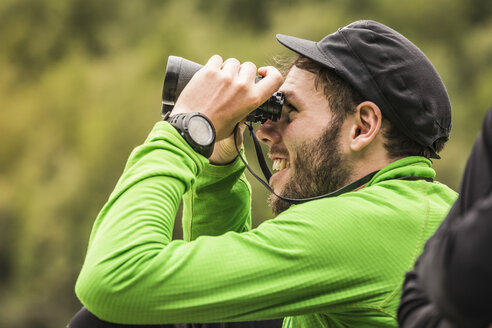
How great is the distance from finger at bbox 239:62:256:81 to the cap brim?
141mm

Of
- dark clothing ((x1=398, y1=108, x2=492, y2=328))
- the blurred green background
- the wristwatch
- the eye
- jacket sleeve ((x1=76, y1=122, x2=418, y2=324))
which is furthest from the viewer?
the blurred green background

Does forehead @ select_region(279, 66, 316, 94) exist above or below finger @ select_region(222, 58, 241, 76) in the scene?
below

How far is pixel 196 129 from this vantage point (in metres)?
1.27

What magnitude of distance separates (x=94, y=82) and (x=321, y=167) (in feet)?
16.3

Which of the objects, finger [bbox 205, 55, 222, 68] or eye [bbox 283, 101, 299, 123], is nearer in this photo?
finger [bbox 205, 55, 222, 68]

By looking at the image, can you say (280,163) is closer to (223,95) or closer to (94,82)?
(223,95)

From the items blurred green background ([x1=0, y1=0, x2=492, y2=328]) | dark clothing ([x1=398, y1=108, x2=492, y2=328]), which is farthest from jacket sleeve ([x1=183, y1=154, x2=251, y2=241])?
blurred green background ([x1=0, y1=0, x2=492, y2=328])

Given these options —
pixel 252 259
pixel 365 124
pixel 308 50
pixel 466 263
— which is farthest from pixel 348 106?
pixel 466 263

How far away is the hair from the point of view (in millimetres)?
1400

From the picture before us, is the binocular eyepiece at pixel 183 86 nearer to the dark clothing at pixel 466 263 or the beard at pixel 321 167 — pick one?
the beard at pixel 321 167

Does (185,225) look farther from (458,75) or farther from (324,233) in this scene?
(458,75)

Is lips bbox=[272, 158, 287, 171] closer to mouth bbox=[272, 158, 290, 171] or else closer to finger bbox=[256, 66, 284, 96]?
mouth bbox=[272, 158, 290, 171]

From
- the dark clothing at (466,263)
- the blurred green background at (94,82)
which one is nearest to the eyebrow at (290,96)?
the dark clothing at (466,263)

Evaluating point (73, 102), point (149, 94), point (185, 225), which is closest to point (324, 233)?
point (185, 225)
